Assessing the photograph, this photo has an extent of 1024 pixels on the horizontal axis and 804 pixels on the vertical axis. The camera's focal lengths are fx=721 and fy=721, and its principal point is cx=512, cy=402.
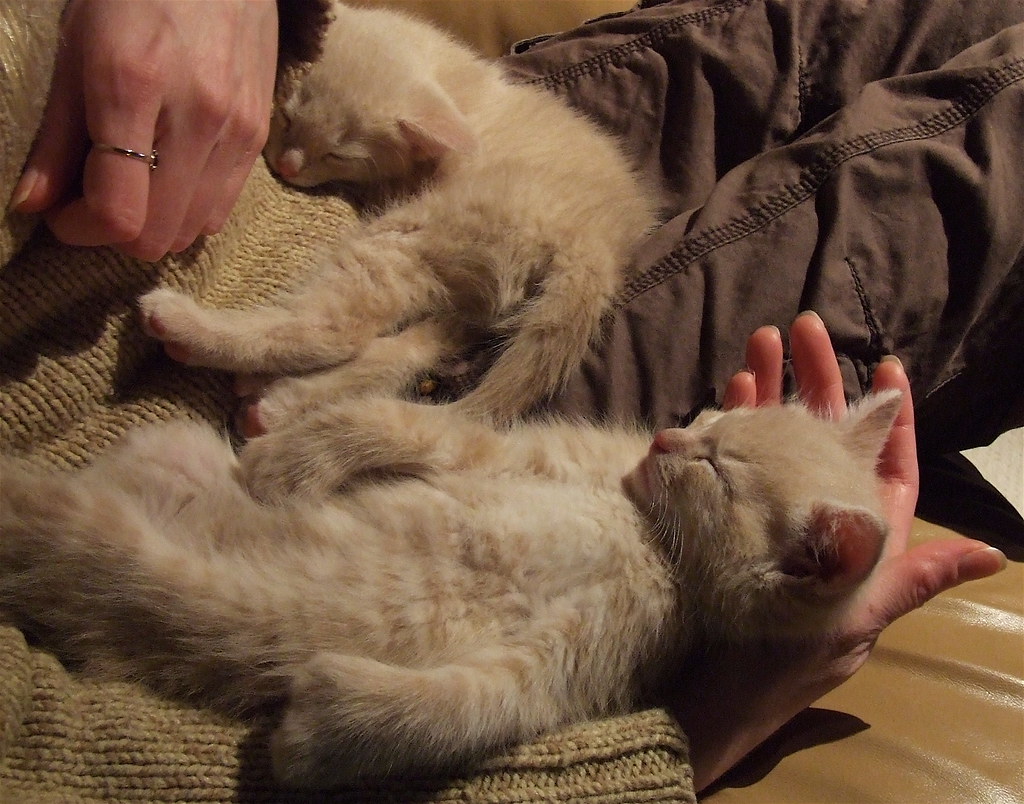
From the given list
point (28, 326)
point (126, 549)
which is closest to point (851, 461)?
point (126, 549)

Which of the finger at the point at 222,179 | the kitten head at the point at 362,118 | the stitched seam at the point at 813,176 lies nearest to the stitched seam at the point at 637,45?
the kitten head at the point at 362,118

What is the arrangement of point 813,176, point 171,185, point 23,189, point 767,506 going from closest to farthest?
point 23,189 < point 171,185 < point 767,506 < point 813,176

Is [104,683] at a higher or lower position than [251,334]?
lower

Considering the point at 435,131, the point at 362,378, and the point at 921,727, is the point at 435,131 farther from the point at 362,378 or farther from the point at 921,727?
the point at 921,727

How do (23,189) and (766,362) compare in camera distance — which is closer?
(23,189)

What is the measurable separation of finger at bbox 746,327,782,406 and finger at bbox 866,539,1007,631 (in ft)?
1.01

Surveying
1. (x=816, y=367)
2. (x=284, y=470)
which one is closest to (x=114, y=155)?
(x=284, y=470)

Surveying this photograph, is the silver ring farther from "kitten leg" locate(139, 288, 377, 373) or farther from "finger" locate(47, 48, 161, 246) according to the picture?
"kitten leg" locate(139, 288, 377, 373)

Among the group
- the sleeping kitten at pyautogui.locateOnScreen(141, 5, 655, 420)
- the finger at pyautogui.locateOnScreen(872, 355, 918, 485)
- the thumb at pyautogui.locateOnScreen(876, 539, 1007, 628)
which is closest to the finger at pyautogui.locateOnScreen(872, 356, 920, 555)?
the finger at pyautogui.locateOnScreen(872, 355, 918, 485)

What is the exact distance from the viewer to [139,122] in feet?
2.60

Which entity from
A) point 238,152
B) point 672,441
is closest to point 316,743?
point 672,441

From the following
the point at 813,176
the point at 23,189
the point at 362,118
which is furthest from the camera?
the point at 362,118

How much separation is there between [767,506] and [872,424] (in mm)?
240

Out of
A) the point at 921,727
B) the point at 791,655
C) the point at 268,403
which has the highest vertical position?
the point at 268,403
